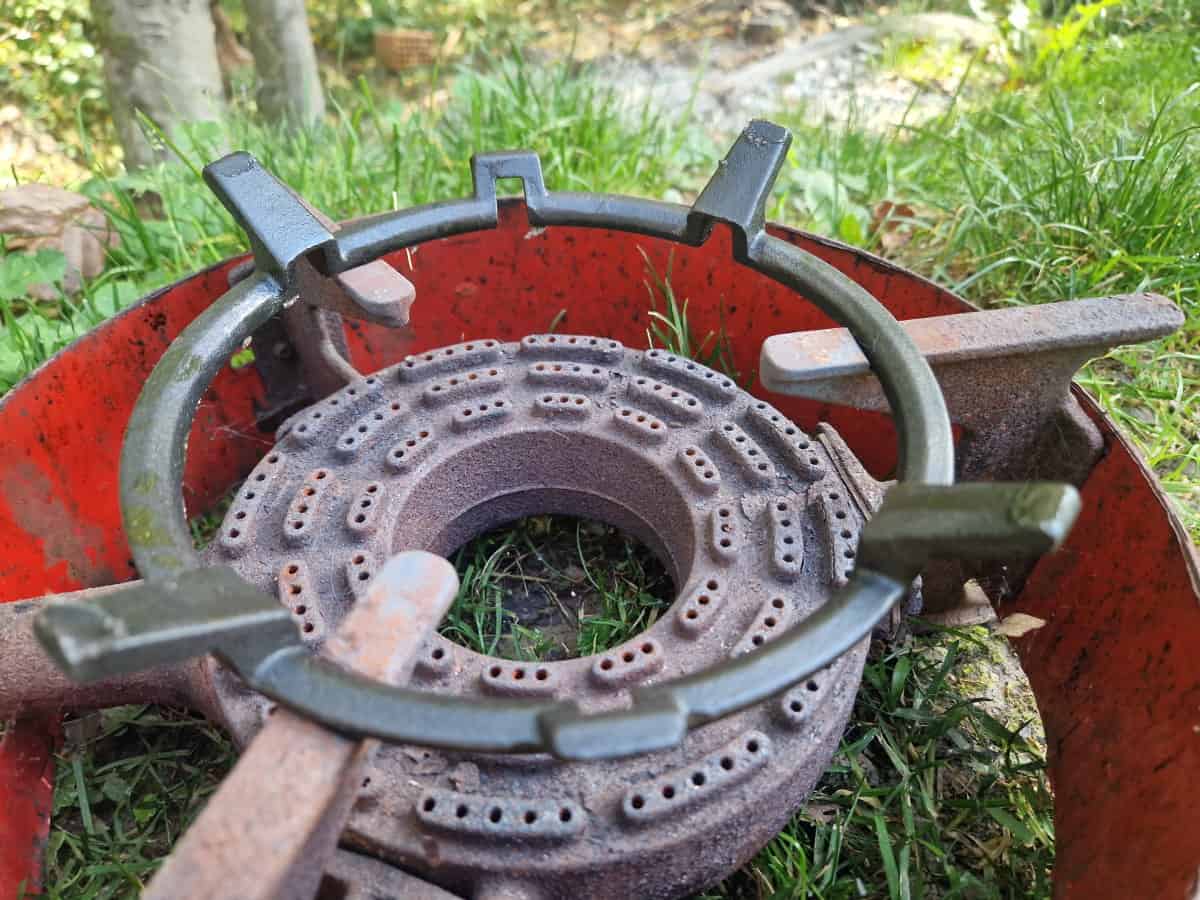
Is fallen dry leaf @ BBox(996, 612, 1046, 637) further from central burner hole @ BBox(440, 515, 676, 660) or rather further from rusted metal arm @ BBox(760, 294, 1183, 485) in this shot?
central burner hole @ BBox(440, 515, 676, 660)

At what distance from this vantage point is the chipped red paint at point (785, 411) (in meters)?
0.89

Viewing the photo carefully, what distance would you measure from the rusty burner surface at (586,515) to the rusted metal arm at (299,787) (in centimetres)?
16

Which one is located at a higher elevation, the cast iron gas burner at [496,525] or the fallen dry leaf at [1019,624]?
the cast iron gas burner at [496,525]

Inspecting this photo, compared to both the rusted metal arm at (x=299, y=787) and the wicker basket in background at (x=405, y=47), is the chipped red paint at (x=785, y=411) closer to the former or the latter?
the rusted metal arm at (x=299, y=787)

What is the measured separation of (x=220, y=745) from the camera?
111cm

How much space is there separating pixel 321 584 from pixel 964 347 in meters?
0.70

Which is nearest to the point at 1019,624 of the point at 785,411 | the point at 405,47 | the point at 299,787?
the point at 785,411

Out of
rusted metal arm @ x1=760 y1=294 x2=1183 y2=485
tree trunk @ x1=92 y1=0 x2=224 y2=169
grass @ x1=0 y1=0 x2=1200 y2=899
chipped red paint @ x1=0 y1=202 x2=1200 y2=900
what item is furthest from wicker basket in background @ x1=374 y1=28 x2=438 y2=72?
rusted metal arm @ x1=760 y1=294 x2=1183 y2=485

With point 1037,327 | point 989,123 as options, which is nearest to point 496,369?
point 1037,327

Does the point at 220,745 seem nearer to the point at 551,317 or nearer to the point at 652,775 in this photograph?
the point at 652,775

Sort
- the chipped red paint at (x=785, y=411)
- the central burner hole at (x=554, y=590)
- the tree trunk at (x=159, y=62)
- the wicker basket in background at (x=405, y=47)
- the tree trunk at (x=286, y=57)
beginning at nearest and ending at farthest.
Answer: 1. the chipped red paint at (x=785, y=411)
2. the central burner hole at (x=554, y=590)
3. the tree trunk at (x=159, y=62)
4. the tree trunk at (x=286, y=57)
5. the wicker basket in background at (x=405, y=47)

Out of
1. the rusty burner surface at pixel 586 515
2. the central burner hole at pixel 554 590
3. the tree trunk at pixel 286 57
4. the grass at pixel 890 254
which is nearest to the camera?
the rusty burner surface at pixel 586 515

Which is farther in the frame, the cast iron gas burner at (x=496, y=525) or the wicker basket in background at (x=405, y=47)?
the wicker basket in background at (x=405, y=47)

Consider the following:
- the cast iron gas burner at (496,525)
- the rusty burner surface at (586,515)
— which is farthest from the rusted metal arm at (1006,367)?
the rusty burner surface at (586,515)
